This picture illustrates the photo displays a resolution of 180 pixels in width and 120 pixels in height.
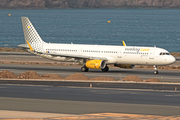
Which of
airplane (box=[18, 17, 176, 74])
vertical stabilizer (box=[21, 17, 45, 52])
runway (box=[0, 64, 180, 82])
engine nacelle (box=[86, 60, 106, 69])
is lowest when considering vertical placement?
runway (box=[0, 64, 180, 82])

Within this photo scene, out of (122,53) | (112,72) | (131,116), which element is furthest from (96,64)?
(131,116)

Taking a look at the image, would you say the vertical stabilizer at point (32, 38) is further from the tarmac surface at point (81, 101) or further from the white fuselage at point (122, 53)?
the tarmac surface at point (81, 101)

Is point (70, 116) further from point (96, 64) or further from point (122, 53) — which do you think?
point (122, 53)

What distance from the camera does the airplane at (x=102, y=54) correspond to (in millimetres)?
60812

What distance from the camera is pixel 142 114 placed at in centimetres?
2794

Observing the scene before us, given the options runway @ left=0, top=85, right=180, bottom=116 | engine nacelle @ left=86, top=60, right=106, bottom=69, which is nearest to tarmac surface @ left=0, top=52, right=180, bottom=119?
runway @ left=0, top=85, right=180, bottom=116

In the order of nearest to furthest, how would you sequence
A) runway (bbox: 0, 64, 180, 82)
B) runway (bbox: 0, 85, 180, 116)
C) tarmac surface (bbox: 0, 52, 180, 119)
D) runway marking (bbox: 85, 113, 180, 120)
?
runway marking (bbox: 85, 113, 180, 120) < tarmac surface (bbox: 0, 52, 180, 119) < runway (bbox: 0, 85, 180, 116) < runway (bbox: 0, 64, 180, 82)

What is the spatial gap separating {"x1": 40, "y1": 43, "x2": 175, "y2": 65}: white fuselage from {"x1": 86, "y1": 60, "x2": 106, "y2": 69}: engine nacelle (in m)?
0.87

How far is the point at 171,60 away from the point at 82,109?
32571mm

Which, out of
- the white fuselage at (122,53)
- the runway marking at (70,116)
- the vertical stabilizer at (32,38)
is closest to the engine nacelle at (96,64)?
the white fuselage at (122,53)

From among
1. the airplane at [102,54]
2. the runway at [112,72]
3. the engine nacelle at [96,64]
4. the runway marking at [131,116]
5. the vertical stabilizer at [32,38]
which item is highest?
the vertical stabilizer at [32,38]

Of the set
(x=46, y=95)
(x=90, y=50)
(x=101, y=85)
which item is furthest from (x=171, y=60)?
(x=46, y=95)

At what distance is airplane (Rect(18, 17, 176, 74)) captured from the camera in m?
60.8

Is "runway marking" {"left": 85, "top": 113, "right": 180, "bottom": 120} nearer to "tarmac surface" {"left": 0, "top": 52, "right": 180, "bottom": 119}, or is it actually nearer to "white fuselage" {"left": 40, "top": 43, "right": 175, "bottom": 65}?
"tarmac surface" {"left": 0, "top": 52, "right": 180, "bottom": 119}
